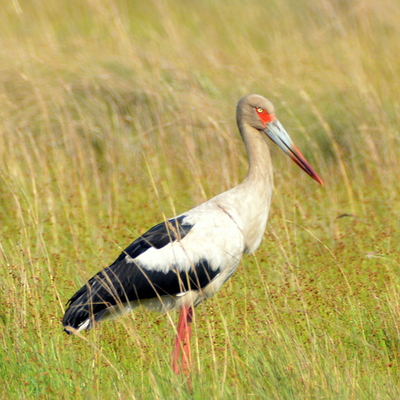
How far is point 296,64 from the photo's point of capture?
8266 millimetres

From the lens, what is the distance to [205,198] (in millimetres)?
5168

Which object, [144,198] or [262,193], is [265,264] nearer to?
[262,193]

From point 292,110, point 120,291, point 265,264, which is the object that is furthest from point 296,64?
point 120,291

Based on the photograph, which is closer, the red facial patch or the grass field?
the grass field

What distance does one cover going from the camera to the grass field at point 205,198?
3371 mm

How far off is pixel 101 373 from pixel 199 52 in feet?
19.2

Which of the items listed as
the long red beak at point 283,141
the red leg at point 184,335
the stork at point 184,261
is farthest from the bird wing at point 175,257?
the long red beak at point 283,141

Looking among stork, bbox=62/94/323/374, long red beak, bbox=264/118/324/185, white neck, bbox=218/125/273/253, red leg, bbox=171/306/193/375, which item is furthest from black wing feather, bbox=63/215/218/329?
long red beak, bbox=264/118/324/185

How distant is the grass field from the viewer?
133 inches

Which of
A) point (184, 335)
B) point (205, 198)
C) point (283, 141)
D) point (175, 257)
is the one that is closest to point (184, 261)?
point (175, 257)

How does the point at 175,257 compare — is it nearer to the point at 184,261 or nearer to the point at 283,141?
the point at 184,261

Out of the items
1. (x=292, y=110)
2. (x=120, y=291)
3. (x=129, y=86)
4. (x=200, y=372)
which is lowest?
(x=200, y=372)

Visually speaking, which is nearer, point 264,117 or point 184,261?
point 184,261

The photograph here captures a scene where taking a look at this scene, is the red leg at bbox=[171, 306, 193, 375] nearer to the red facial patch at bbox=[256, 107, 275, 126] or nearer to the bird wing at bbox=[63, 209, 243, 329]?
the bird wing at bbox=[63, 209, 243, 329]
